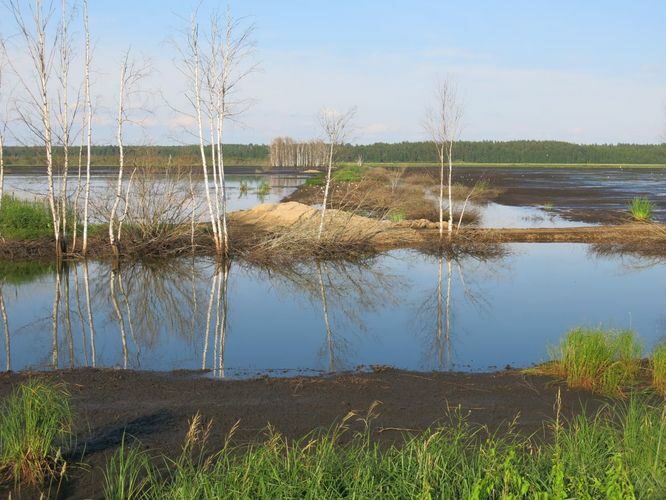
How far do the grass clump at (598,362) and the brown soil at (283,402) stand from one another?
0.99 feet

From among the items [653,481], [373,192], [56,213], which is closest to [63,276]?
[56,213]

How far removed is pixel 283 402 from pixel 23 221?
16532 millimetres

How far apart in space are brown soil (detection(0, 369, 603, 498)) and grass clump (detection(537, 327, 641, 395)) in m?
0.30

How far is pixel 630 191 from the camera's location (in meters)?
53.1

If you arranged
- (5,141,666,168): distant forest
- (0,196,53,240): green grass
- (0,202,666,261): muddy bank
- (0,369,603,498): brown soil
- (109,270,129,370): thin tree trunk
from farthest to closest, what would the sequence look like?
(5,141,666,168): distant forest
(0,196,53,240): green grass
(0,202,666,261): muddy bank
(109,270,129,370): thin tree trunk
(0,369,603,498): brown soil

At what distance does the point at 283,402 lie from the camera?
9070mm

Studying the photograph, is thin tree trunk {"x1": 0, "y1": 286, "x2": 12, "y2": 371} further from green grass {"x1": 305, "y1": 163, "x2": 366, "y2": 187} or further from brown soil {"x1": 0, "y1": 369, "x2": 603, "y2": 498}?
green grass {"x1": 305, "y1": 163, "x2": 366, "y2": 187}

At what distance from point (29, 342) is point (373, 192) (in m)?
26.0

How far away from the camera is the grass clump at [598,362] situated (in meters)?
9.56

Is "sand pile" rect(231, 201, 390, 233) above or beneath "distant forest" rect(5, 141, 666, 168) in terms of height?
beneath

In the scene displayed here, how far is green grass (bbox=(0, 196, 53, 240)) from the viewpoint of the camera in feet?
73.3

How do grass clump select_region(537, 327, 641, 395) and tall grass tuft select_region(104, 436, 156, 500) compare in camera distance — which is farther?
grass clump select_region(537, 327, 641, 395)

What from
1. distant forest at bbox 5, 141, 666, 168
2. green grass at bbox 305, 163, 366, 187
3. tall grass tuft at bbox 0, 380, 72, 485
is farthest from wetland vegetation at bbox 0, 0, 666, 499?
distant forest at bbox 5, 141, 666, 168

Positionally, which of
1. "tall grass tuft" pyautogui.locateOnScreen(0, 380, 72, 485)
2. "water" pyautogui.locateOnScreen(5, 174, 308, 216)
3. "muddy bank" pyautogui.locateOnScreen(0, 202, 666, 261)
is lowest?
"tall grass tuft" pyautogui.locateOnScreen(0, 380, 72, 485)
